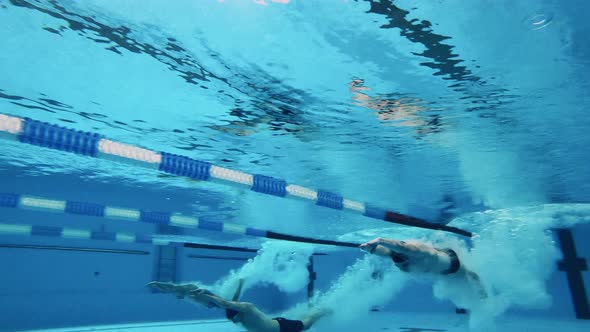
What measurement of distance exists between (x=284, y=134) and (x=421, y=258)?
4.08 m

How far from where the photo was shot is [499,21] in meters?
4.57

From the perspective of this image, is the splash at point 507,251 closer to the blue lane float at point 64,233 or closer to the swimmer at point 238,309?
the swimmer at point 238,309

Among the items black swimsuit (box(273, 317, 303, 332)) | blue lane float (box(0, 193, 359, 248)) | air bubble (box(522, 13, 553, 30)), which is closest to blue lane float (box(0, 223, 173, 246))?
blue lane float (box(0, 193, 359, 248))

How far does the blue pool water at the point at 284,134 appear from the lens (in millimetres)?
4668

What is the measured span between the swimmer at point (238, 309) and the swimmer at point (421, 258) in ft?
12.9

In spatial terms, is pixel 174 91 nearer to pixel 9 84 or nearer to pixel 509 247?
pixel 9 84

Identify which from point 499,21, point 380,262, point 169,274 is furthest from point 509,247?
point 169,274

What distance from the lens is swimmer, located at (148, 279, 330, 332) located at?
29.2ft

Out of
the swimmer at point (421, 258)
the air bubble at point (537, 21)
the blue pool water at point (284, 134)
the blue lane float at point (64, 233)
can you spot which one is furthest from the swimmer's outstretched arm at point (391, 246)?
the blue lane float at point (64, 233)

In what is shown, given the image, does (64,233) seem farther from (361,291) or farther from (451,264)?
(451,264)

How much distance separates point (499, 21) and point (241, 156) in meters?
6.57

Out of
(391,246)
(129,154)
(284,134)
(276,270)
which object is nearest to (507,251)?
(391,246)

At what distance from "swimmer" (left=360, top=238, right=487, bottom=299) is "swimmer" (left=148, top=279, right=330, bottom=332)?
3.92 metres

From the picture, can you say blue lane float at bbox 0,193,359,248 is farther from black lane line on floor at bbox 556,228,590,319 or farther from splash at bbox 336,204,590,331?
black lane line on floor at bbox 556,228,590,319
